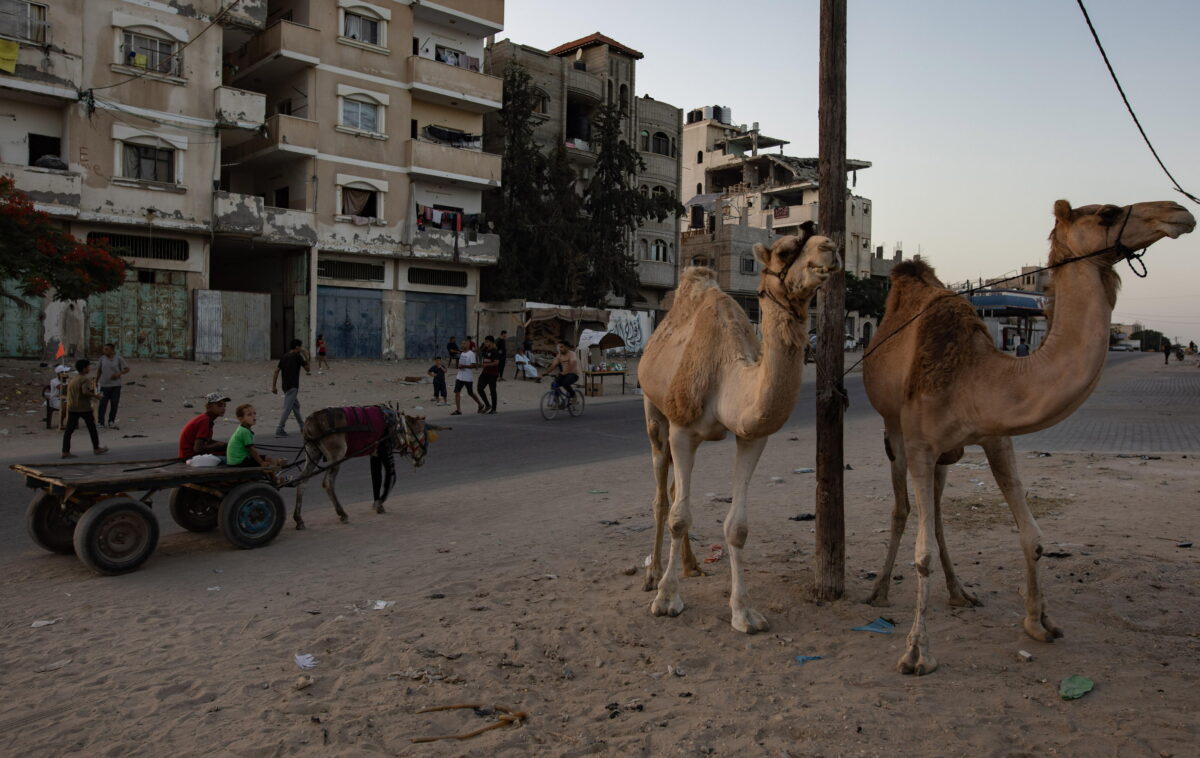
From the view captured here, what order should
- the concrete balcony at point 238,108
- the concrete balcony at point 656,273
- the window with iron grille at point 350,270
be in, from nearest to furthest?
the concrete balcony at point 238,108 → the window with iron grille at point 350,270 → the concrete balcony at point 656,273

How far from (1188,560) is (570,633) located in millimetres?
5327

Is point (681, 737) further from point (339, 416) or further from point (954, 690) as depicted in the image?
point (339, 416)

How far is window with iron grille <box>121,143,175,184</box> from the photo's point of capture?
2547 cm

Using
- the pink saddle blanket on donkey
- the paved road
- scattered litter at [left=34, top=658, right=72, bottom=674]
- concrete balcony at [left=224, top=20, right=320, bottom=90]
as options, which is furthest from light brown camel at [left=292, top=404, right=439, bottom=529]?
concrete balcony at [left=224, top=20, right=320, bottom=90]

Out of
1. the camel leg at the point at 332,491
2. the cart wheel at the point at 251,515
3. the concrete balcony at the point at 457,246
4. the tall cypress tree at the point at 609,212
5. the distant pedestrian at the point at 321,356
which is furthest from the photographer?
the tall cypress tree at the point at 609,212

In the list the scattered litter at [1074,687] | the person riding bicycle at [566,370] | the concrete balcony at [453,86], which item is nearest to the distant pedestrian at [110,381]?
the person riding bicycle at [566,370]

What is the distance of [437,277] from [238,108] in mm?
10294

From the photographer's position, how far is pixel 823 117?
6039mm

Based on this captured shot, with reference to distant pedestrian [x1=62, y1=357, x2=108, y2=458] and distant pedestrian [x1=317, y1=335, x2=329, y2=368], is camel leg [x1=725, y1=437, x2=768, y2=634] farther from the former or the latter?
distant pedestrian [x1=317, y1=335, x2=329, y2=368]

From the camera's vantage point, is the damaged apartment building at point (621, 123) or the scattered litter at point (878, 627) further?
the damaged apartment building at point (621, 123)

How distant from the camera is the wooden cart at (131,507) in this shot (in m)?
6.76

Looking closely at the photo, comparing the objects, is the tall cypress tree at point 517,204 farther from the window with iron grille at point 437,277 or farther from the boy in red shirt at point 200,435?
the boy in red shirt at point 200,435

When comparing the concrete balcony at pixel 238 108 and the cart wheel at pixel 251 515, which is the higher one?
the concrete balcony at pixel 238 108

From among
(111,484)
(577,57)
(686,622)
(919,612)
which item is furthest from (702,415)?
(577,57)
